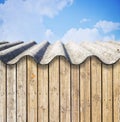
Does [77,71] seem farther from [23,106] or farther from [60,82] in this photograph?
[23,106]

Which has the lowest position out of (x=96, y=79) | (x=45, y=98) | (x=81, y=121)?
(x=81, y=121)

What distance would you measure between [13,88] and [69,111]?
0.91 metres

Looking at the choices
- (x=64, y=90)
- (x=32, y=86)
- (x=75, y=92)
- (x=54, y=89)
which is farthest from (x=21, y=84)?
(x=75, y=92)

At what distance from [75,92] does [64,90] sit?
168 mm

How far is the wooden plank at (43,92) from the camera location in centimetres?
404

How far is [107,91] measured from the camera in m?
4.11

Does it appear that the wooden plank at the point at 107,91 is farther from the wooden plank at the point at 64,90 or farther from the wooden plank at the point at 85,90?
the wooden plank at the point at 64,90

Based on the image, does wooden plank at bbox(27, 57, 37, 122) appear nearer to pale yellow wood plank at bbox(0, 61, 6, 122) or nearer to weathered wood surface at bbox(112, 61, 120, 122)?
pale yellow wood plank at bbox(0, 61, 6, 122)

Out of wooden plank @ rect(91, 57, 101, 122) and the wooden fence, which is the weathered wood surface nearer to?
the wooden fence

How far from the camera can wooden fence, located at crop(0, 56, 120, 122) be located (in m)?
4.04

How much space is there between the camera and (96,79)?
4.09 m

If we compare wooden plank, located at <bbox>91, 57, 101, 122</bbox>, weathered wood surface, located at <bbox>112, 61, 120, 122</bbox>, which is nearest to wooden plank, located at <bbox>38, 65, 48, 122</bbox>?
wooden plank, located at <bbox>91, 57, 101, 122</bbox>

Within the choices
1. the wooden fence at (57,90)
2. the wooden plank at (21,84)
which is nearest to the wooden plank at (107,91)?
the wooden fence at (57,90)

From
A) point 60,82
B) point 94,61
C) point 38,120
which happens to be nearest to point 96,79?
point 94,61
